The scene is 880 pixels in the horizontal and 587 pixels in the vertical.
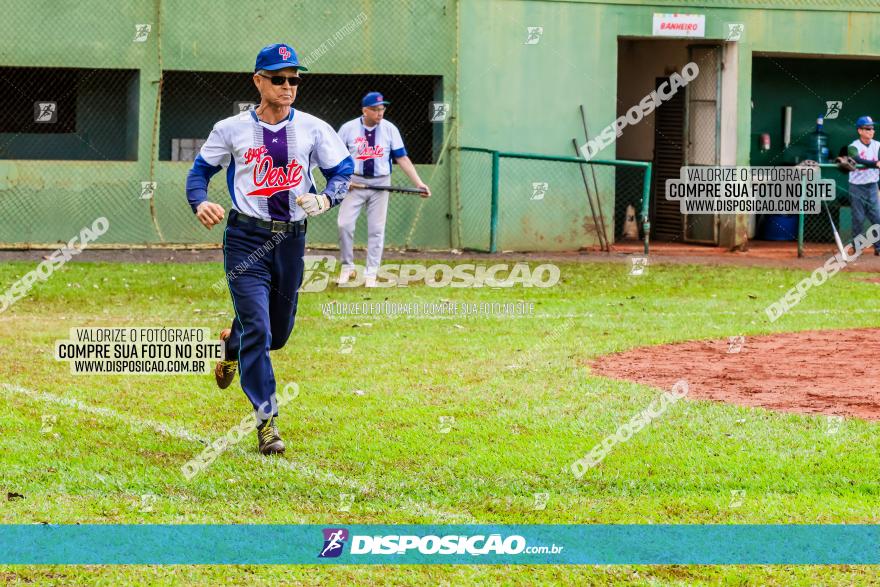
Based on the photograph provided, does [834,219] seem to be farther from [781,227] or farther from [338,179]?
[338,179]

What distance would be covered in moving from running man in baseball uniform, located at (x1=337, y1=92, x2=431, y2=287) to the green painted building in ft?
15.2

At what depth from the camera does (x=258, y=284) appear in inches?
322

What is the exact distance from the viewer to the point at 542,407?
9477 mm

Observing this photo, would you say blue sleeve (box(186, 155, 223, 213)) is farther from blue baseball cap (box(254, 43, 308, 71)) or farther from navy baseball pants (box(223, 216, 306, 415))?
blue baseball cap (box(254, 43, 308, 71))

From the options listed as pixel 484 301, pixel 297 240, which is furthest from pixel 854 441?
pixel 484 301

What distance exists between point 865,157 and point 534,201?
16.6ft

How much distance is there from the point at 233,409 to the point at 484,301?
21.3ft

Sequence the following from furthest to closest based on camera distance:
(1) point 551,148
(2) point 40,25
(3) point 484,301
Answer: (1) point 551,148
(2) point 40,25
(3) point 484,301

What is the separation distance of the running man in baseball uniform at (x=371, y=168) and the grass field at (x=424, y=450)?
10.7 feet

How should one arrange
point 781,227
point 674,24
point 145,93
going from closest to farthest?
point 145,93, point 674,24, point 781,227

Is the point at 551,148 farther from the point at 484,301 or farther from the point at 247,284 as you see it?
the point at 247,284

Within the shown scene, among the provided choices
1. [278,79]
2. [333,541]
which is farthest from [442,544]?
[278,79]

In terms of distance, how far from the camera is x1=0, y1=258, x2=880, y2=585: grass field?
257 inches

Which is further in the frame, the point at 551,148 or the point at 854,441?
the point at 551,148
